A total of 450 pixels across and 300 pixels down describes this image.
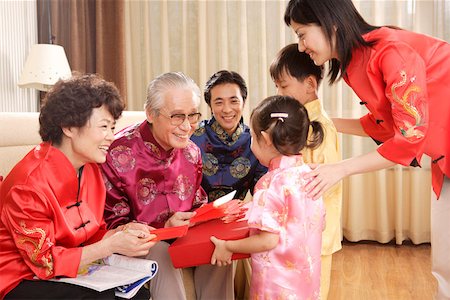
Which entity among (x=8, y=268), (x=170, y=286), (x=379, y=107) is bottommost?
(x=170, y=286)

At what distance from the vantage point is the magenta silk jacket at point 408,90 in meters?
1.61

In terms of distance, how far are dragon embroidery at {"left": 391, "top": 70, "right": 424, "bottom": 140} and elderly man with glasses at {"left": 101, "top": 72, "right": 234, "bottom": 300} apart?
81 centimetres

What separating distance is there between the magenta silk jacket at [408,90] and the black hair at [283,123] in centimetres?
25

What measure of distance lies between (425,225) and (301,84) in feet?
7.96

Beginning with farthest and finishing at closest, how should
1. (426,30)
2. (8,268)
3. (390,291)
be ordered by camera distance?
(426,30) < (390,291) < (8,268)

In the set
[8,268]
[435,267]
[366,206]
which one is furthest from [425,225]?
[8,268]

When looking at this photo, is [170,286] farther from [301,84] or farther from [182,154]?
[301,84]

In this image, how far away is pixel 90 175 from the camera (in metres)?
1.82

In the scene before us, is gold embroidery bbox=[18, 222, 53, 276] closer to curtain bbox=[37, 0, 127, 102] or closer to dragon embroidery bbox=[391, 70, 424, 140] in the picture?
dragon embroidery bbox=[391, 70, 424, 140]

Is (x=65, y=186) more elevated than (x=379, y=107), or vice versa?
(x=379, y=107)

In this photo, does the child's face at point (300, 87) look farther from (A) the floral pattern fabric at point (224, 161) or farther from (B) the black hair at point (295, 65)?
(A) the floral pattern fabric at point (224, 161)

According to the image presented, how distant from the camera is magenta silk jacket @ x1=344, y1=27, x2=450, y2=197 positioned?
161cm

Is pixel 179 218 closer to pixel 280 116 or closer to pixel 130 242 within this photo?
pixel 130 242

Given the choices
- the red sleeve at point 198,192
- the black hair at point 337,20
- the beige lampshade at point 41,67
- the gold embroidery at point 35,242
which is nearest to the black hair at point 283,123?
the black hair at point 337,20
